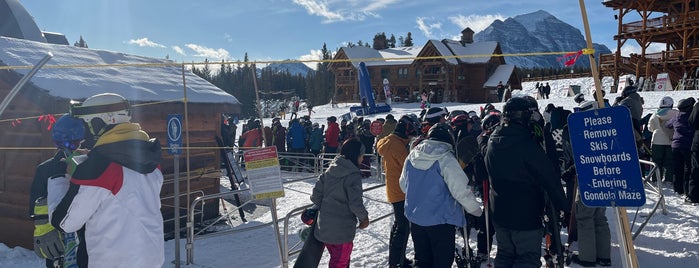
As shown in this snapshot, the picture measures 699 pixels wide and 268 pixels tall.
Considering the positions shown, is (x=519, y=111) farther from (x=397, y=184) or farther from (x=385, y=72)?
(x=385, y=72)

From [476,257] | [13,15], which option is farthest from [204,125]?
[476,257]

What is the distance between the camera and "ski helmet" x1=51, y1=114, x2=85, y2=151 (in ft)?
13.2

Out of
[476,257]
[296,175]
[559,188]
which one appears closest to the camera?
[559,188]

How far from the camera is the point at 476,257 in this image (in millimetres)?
5199

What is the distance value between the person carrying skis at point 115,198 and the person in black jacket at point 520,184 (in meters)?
2.91

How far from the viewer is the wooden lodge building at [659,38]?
2930 centimetres

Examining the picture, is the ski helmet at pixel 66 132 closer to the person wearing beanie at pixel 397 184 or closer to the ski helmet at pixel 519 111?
the person wearing beanie at pixel 397 184

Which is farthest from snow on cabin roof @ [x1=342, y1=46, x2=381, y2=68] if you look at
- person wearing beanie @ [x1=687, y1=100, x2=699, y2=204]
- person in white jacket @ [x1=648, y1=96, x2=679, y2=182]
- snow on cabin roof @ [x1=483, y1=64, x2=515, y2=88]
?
person wearing beanie @ [x1=687, y1=100, x2=699, y2=204]

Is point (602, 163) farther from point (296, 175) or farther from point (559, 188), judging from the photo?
point (296, 175)

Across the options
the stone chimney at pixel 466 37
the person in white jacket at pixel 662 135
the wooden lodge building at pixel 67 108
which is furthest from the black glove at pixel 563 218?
the stone chimney at pixel 466 37

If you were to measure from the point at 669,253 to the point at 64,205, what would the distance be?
636cm

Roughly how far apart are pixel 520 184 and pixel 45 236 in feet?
14.1

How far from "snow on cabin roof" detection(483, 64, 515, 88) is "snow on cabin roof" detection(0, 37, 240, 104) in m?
38.5

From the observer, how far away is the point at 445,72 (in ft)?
148
